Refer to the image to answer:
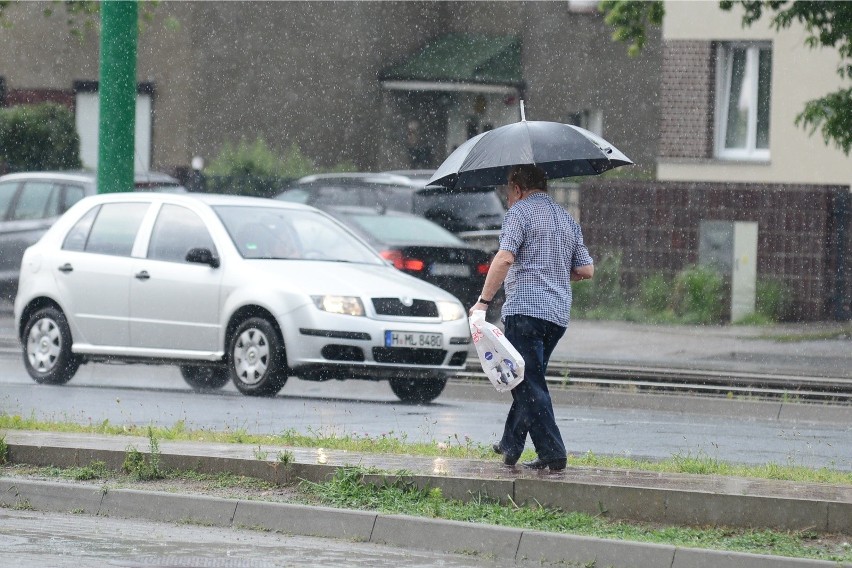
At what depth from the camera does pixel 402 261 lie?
59.0 feet

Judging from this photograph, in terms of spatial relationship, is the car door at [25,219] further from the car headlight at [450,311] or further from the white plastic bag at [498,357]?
the white plastic bag at [498,357]

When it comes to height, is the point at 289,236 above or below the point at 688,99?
below

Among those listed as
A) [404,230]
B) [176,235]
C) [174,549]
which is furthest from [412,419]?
[404,230]

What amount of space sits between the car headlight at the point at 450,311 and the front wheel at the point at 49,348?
10.7 feet

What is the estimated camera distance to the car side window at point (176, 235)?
14039mm

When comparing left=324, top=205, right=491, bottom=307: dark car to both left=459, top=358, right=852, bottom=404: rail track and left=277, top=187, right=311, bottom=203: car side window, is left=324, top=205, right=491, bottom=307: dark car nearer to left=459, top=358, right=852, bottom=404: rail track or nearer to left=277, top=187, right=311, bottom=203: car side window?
left=459, top=358, right=852, bottom=404: rail track

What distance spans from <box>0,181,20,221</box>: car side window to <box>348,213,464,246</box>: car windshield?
17.5 ft

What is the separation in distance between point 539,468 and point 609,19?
36.0ft

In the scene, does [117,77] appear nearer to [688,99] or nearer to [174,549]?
[174,549]

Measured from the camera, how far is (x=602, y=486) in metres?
7.52

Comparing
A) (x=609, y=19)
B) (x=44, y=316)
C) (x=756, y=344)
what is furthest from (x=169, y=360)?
(x=756, y=344)

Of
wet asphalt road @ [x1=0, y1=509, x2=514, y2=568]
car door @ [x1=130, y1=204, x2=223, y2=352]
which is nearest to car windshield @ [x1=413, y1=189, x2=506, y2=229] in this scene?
car door @ [x1=130, y1=204, x2=223, y2=352]

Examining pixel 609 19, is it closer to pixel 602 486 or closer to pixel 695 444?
pixel 695 444

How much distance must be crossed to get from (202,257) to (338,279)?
44.4 inches
